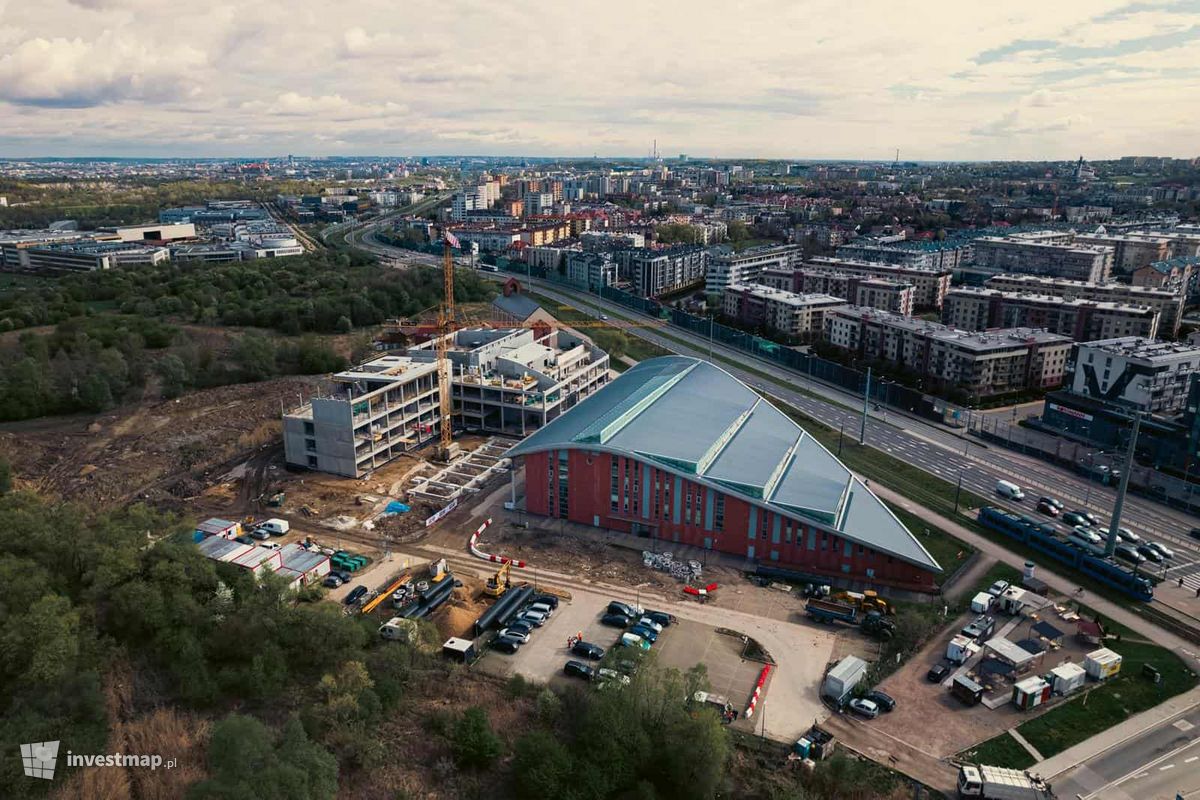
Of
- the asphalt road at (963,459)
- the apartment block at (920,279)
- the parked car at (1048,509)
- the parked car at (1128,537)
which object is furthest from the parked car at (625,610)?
the apartment block at (920,279)

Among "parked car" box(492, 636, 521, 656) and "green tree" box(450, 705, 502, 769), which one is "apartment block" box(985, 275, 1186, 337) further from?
"green tree" box(450, 705, 502, 769)

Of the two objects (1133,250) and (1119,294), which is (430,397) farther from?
(1133,250)

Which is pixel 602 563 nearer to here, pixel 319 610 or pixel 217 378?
pixel 319 610

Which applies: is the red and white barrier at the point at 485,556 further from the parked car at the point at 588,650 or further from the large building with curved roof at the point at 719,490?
the parked car at the point at 588,650

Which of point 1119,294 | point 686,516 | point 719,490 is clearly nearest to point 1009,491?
point 719,490

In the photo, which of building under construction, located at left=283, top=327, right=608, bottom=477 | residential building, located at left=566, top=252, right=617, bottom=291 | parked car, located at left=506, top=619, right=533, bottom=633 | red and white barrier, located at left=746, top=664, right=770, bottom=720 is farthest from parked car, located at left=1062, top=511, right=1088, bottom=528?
residential building, located at left=566, top=252, right=617, bottom=291

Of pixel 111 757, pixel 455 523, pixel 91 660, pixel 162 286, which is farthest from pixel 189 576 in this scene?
pixel 162 286
